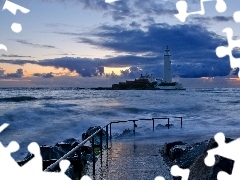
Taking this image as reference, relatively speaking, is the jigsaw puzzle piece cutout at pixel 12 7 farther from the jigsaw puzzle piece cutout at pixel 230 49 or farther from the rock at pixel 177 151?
the rock at pixel 177 151

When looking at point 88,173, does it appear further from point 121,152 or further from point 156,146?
point 156,146

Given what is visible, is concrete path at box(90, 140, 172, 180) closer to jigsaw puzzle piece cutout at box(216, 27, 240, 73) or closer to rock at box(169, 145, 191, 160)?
rock at box(169, 145, 191, 160)

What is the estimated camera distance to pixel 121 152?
10.9 metres

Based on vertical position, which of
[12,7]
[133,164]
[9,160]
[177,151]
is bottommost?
[133,164]

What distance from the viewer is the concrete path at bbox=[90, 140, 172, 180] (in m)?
7.72

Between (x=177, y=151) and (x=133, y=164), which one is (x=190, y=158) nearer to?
(x=133, y=164)

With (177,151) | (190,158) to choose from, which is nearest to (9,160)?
(190,158)

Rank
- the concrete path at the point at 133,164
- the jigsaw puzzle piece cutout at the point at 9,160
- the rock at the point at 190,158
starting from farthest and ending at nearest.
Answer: the concrete path at the point at 133,164
the rock at the point at 190,158
the jigsaw puzzle piece cutout at the point at 9,160

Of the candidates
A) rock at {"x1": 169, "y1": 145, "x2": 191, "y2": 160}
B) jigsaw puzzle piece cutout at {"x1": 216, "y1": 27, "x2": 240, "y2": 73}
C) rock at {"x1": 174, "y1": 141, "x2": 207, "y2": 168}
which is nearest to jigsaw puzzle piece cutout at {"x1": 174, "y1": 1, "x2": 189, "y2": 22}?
jigsaw puzzle piece cutout at {"x1": 216, "y1": 27, "x2": 240, "y2": 73}

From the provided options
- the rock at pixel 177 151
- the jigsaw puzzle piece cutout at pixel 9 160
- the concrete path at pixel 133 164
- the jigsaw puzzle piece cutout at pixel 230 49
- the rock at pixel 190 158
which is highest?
the jigsaw puzzle piece cutout at pixel 230 49

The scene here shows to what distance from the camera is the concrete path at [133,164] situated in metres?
7.72

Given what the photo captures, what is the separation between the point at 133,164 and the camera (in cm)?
891

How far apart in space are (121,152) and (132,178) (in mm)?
3393

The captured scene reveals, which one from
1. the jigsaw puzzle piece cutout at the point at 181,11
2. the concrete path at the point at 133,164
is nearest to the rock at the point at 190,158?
the concrete path at the point at 133,164
